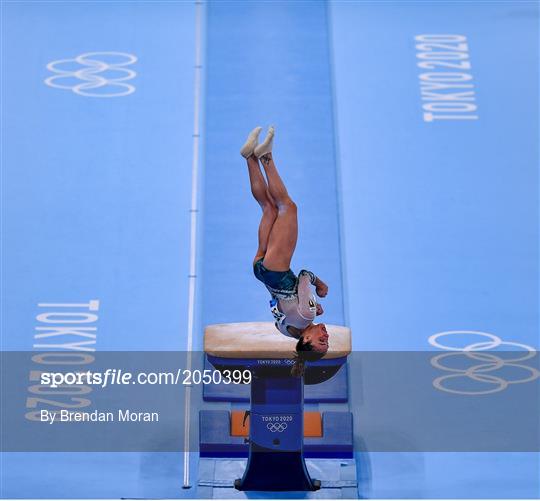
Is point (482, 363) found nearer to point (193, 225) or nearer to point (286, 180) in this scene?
point (286, 180)

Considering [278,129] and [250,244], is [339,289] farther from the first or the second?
[278,129]

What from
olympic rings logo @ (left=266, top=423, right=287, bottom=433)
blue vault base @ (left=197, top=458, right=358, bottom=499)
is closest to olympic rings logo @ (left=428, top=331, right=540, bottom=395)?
blue vault base @ (left=197, top=458, right=358, bottom=499)

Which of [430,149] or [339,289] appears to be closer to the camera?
[339,289]

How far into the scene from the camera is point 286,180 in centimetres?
909

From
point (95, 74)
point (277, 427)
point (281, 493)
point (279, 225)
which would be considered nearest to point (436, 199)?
point (279, 225)

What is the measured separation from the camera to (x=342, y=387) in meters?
6.97

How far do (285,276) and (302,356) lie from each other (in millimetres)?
499

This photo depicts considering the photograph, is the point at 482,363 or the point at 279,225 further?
the point at 482,363

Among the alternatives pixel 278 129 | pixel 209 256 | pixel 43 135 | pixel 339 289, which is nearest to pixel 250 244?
pixel 209 256

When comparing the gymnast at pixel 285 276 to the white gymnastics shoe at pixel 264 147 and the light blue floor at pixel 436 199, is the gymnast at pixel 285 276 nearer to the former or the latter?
the white gymnastics shoe at pixel 264 147

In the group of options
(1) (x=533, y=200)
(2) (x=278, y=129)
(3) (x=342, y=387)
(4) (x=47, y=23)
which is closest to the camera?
(3) (x=342, y=387)

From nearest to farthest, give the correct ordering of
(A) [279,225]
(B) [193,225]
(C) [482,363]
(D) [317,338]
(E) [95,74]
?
(D) [317,338] → (A) [279,225] → (C) [482,363] → (B) [193,225] → (E) [95,74]

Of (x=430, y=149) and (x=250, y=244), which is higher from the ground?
(x=430, y=149)

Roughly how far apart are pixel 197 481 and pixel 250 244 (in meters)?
2.63
